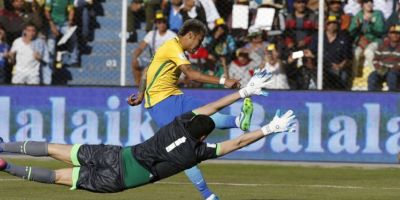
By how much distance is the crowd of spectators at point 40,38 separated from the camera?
21719 mm

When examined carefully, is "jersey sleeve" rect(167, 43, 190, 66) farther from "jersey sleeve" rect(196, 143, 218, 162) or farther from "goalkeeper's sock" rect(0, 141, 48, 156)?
"jersey sleeve" rect(196, 143, 218, 162)

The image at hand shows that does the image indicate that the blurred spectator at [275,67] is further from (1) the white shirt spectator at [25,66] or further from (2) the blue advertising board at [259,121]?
(1) the white shirt spectator at [25,66]

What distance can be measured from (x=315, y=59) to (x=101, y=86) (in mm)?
3997

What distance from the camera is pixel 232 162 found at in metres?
20.6

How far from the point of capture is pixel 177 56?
13.6 m

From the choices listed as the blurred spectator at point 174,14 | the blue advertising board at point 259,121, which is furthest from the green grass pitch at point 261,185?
the blurred spectator at point 174,14

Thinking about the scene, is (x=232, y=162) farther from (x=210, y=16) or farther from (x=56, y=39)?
(x=56, y=39)

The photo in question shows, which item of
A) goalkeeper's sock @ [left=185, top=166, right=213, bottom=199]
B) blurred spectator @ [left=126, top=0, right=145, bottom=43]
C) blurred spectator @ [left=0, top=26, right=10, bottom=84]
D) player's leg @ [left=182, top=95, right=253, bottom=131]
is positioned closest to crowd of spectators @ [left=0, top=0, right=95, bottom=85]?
blurred spectator @ [left=0, top=26, right=10, bottom=84]

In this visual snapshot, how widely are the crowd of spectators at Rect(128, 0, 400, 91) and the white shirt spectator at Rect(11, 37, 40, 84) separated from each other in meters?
1.87

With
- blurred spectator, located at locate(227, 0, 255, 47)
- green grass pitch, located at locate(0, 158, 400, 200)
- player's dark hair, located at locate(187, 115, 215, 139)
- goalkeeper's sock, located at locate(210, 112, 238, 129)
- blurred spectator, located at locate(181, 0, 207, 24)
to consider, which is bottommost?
green grass pitch, located at locate(0, 158, 400, 200)

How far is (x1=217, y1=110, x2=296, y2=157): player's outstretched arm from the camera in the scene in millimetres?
11109

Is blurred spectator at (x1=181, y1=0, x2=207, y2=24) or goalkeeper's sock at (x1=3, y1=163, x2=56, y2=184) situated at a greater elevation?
blurred spectator at (x1=181, y1=0, x2=207, y2=24)

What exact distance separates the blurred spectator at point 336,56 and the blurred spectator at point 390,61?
0.54 m

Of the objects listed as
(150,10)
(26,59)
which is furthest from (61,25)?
(150,10)
